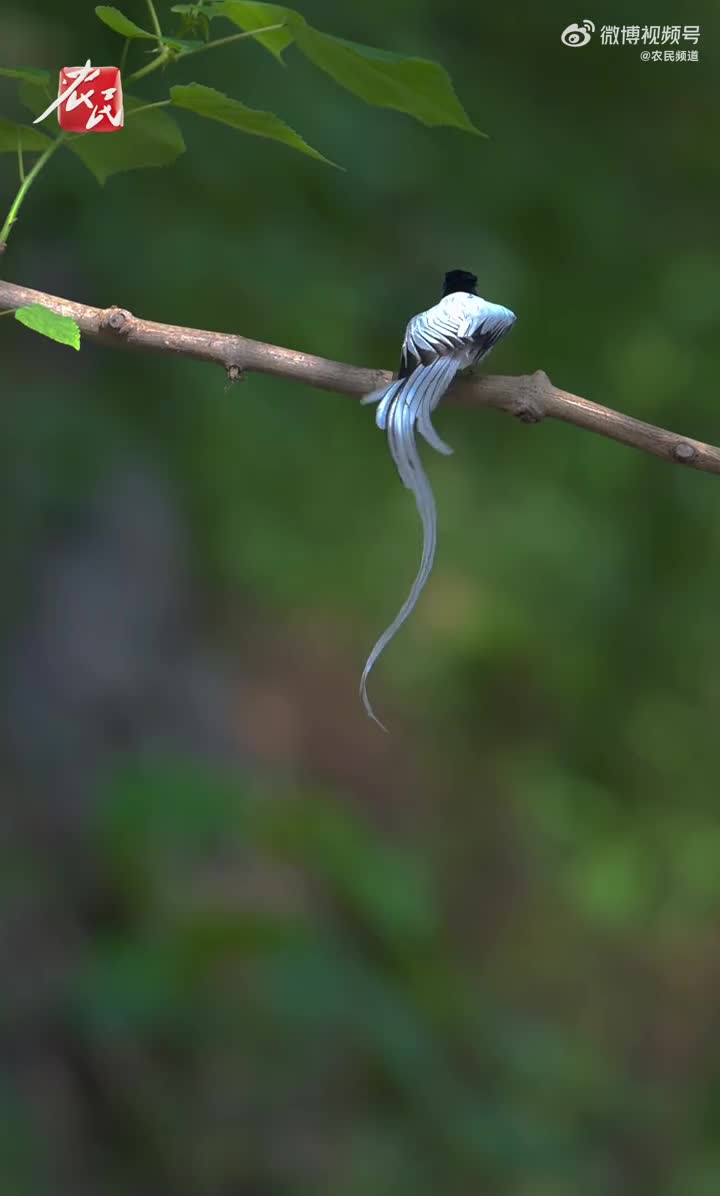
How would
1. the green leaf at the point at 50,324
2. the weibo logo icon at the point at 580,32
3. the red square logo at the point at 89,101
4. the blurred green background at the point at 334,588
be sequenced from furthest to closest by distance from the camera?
the weibo logo icon at the point at 580,32 < the blurred green background at the point at 334,588 < the red square logo at the point at 89,101 < the green leaf at the point at 50,324

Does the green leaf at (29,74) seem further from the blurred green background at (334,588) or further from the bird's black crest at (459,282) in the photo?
the blurred green background at (334,588)

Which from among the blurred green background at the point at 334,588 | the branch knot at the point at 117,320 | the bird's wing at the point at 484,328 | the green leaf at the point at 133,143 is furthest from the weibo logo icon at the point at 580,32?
the branch knot at the point at 117,320

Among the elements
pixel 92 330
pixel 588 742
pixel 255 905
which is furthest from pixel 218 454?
pixel 92 330

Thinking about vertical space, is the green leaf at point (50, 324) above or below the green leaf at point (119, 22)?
below

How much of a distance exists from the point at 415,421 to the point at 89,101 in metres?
0.38

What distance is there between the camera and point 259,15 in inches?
42.4

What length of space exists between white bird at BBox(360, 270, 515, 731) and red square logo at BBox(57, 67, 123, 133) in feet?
0.98

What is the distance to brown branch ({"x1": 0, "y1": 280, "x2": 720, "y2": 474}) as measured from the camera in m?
1.00

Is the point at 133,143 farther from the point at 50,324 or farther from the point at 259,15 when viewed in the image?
the point at 50,324

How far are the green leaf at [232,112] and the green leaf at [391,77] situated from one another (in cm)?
7

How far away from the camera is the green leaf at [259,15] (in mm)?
1050

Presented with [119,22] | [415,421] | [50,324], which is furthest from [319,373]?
[119,22]

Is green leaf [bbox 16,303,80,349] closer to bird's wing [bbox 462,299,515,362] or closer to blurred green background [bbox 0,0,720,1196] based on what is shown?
bird's wing [bbox 462,299,515,362]

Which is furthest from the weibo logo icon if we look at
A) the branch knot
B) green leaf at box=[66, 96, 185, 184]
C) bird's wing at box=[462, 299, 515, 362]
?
the branch knot
